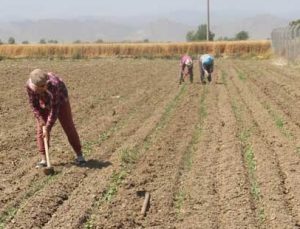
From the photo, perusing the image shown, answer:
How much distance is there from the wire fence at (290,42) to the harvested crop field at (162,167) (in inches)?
653

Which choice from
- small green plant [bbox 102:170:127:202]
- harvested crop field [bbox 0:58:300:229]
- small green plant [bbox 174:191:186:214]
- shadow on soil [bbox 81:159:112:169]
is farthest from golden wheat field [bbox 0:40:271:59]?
small green plant [bbox 174:191:186:214]

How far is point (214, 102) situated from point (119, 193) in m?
9.27

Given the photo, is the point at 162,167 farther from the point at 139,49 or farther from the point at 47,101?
the point at 139,49

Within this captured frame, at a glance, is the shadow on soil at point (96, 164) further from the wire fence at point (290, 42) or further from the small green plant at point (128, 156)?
the wire fence at point (290, 42)

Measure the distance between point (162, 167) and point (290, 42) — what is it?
90.9 feet

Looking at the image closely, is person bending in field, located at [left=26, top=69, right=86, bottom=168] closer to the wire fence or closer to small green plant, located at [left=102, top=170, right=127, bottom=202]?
small green plant, located at [left=102, top=170, right=127, bottom=202]

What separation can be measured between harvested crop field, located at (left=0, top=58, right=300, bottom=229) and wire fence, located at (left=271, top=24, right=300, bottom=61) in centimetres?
1659

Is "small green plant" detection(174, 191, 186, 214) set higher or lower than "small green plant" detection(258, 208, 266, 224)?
lower

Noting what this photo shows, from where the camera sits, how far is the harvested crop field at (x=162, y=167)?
23.4ft

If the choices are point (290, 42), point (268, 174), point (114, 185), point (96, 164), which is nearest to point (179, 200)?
point (114, 185)

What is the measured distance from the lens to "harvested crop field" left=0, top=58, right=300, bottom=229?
7.14 m

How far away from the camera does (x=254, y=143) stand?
11.0 metres

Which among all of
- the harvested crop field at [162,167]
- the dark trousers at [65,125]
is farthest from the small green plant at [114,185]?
the dark trousers at [65,125]

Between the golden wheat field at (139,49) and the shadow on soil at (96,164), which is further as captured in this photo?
the golden wheat field at (139,49)
